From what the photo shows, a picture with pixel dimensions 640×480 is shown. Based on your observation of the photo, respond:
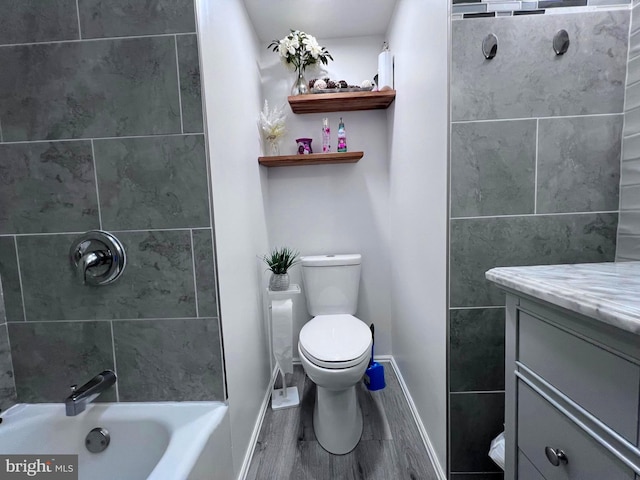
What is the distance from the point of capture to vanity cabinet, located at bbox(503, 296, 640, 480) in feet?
1.49

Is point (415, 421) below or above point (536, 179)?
below

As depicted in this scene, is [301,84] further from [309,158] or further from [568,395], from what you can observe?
[568,395]

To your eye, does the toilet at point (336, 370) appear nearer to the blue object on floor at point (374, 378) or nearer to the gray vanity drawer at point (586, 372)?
the blue object on floor at point (374, 378)

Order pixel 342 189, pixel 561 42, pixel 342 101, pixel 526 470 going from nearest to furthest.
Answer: pixel 526 470 → pixel 561 42 → pixel 342 101 → pixel 342 189

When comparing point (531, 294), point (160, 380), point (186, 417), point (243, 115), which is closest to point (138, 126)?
point (243, 115)

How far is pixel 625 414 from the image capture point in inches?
17.8

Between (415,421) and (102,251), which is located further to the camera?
(415,421)

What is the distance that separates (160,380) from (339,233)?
4.34 ft

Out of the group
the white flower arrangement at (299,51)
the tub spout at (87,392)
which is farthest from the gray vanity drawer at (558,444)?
the white flower arrangement at (299,51)

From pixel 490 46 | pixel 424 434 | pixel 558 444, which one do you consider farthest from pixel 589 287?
pixel 424 434

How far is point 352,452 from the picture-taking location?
51.4 inches

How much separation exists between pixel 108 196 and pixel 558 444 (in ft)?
4.77

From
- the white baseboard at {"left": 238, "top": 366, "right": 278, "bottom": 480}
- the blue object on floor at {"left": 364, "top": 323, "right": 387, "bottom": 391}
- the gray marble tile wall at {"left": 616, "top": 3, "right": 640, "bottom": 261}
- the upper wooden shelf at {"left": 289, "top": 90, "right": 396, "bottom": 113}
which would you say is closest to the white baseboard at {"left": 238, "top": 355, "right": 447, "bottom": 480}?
the white baseboard at {"left": 238, "top": 366, "right": 278, "bottom": 480}

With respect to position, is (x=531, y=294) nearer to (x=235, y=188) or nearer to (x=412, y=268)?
(x=412, y=268)
